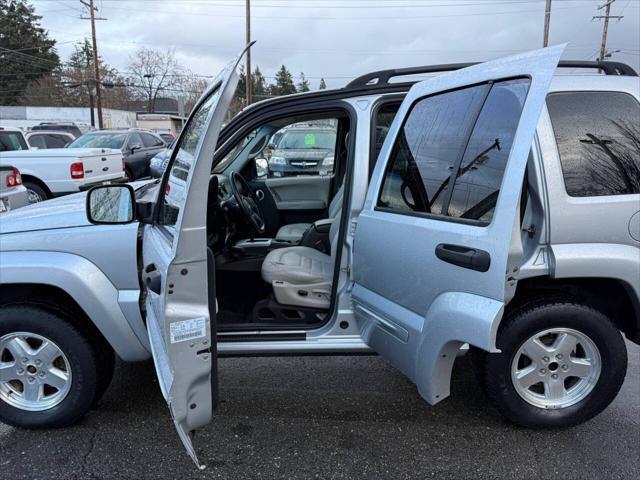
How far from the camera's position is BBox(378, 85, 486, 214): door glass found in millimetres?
2400

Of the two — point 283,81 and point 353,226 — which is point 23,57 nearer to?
point 283,81

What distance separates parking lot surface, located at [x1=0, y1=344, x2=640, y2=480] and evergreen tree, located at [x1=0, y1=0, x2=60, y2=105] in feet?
169

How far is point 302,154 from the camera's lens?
5.69 meters

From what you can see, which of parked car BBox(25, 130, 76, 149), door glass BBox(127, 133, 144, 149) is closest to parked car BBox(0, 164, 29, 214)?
door glass BBox(127, 133, 144, 149)

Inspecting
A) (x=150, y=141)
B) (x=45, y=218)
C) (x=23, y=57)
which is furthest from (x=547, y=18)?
(x=23, y=57)

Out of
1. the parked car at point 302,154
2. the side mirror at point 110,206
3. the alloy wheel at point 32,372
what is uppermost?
the parked car at point 302,154

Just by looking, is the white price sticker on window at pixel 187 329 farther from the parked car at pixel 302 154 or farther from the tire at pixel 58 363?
the parked car at pixel 302 154

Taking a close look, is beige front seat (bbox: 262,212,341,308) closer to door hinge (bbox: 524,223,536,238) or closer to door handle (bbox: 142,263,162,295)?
door handle (bbox: 142,263,162,295)

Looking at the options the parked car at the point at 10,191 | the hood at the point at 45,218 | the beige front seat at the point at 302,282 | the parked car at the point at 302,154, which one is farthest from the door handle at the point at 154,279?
the parked car at the point at 10,191

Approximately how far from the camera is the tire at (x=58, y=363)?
2627mm

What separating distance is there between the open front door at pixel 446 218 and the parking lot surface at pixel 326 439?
56 centimetres

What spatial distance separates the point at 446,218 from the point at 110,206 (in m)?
1.78

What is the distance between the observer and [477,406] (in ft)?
10.3

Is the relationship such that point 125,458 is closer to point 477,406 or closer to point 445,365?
point 445,365
